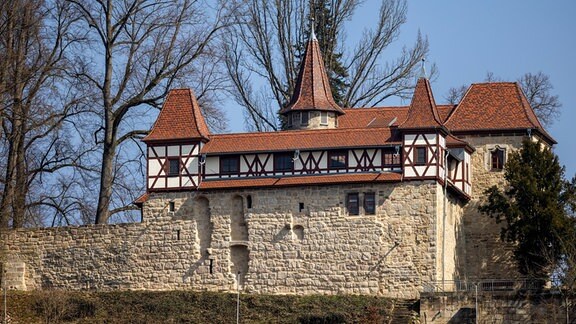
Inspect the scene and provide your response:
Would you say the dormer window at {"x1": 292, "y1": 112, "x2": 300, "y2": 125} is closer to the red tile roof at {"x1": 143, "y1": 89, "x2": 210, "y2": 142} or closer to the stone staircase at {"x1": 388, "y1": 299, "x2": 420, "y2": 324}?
the red tile roof at {"x1": 143, "y1": 89, "x2": 210, "y2": 142}

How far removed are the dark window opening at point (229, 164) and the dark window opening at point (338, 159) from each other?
3.77m

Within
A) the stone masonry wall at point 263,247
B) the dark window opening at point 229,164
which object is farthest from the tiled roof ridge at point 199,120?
the stone masonry wall at point 263,247

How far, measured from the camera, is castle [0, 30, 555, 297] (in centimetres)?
7219

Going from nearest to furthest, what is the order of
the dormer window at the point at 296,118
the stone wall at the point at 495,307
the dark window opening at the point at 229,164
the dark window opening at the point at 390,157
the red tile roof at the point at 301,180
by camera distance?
the stone wall at the point at 495,307 → the red tile roof at the point at 301,180 → the dark window opening at the point at 390,157 → the dark window opening at the point at 229,164 → the dormer window at the point at 296,118

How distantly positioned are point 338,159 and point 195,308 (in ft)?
25.8

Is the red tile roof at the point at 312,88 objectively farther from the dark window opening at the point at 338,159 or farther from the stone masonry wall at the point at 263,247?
the stone masonry wall at the point at 263,247

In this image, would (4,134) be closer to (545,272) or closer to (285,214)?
(285,214)

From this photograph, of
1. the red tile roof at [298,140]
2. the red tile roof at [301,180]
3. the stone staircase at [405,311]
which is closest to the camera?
the stone staircase at [405,311]

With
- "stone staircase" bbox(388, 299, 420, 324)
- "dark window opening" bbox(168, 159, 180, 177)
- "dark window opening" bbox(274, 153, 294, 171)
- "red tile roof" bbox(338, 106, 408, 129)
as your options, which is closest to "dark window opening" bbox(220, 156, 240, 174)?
"dark window opening" bbox(274, 153, 294, 171)

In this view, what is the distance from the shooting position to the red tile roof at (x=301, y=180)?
72.3 m

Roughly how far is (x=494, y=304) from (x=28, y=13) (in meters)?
22.6

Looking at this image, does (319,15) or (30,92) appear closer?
(30,92)

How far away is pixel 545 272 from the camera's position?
236 feet

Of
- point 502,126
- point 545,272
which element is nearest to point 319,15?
point 502,126
